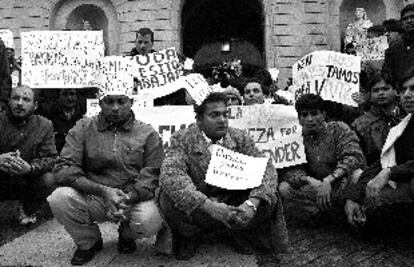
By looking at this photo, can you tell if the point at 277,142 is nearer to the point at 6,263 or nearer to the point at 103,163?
the point at 103,163

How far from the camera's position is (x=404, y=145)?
13.5 feet

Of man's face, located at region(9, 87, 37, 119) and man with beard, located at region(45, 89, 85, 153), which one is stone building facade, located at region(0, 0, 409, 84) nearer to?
man with beard, located at region(45, 89, 85, 153)

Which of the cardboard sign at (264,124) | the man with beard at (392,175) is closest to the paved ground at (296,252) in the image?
the man with beard at (392,175)

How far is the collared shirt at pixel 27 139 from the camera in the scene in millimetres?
5277

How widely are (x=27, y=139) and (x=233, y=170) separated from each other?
233 cm

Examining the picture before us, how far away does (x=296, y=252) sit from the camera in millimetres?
4203

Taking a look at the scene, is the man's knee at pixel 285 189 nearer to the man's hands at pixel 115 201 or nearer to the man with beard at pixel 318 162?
the man with beard at pixel 318 162

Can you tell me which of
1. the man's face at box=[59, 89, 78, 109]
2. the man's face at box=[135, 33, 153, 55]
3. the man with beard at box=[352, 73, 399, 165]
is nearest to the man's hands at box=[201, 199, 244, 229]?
the man with beard at box=[352, 73, 399, 165]

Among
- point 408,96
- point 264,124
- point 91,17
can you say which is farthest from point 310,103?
point 91,17

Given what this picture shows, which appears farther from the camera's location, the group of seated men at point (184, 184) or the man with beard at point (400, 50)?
the man with beard at point (400, 50)

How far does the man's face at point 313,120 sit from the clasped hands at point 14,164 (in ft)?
8.51

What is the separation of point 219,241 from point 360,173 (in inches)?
53.3

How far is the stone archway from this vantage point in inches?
622

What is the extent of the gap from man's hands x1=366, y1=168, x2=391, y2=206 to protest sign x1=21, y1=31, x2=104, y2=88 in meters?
4.31
